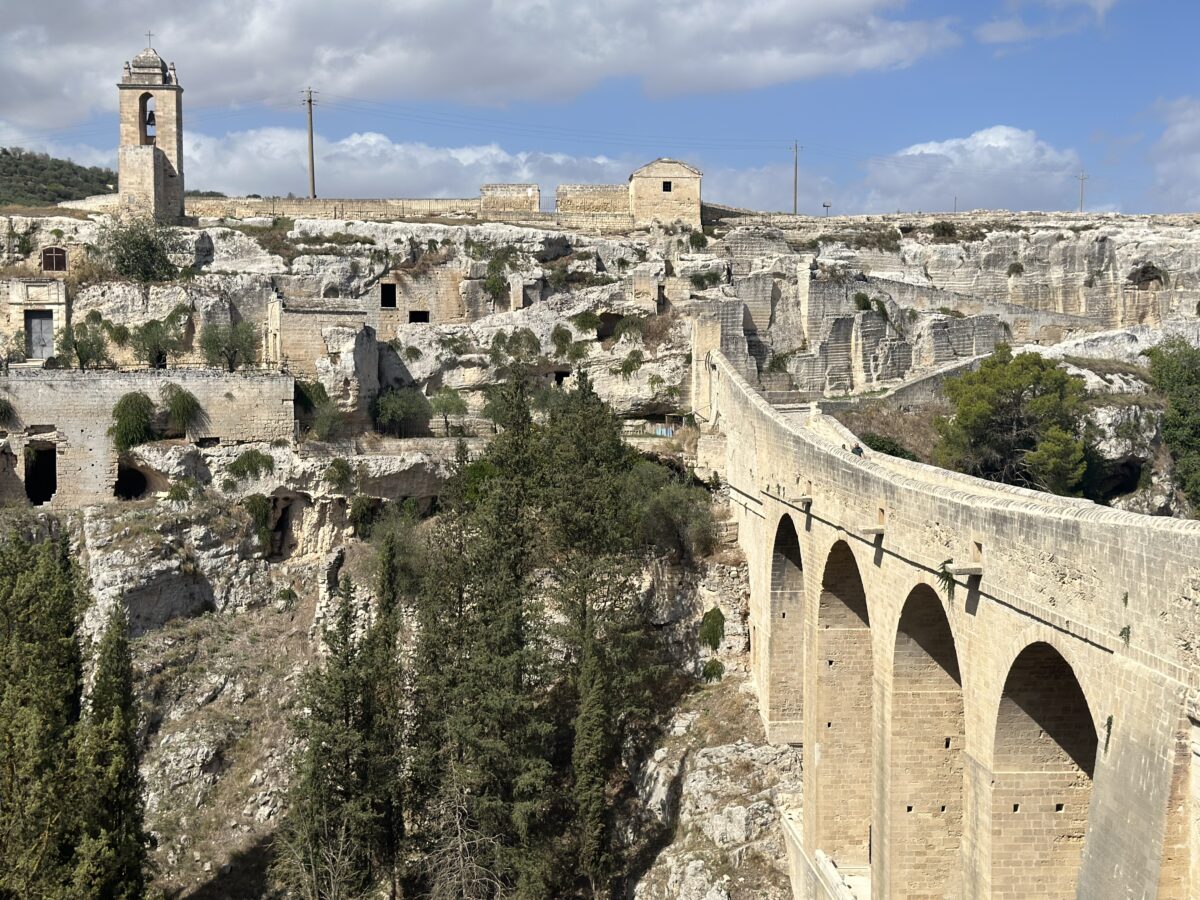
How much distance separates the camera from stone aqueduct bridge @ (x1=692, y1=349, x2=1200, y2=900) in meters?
10.5

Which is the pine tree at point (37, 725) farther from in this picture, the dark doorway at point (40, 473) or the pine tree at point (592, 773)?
the pine tree at point (592, 773)

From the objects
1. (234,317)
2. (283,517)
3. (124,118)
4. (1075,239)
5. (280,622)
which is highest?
(124,118)

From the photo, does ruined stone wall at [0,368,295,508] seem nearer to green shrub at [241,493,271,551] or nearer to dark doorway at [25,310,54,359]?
green shrub at [241,493,271,551]

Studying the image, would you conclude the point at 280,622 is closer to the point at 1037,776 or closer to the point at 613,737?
the point at 613,737

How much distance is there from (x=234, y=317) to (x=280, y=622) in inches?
409

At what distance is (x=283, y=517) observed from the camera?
3069cm

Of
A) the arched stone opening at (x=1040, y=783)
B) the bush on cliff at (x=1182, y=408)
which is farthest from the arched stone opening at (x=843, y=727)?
the bush on cliff at (x=1182, y=408)

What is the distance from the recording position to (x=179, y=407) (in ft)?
99.7

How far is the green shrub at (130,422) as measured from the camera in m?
29.8

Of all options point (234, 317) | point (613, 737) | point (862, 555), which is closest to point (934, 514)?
point (862, 555)

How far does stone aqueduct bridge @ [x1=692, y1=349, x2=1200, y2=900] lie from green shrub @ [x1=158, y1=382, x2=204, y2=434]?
46.4ft

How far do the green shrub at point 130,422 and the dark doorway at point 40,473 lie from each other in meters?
1.58

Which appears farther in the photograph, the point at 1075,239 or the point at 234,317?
the point at 1075,239

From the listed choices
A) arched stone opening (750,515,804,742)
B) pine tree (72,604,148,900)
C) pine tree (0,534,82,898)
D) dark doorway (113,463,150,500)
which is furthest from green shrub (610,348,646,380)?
pine tree (72,604,148,900)
